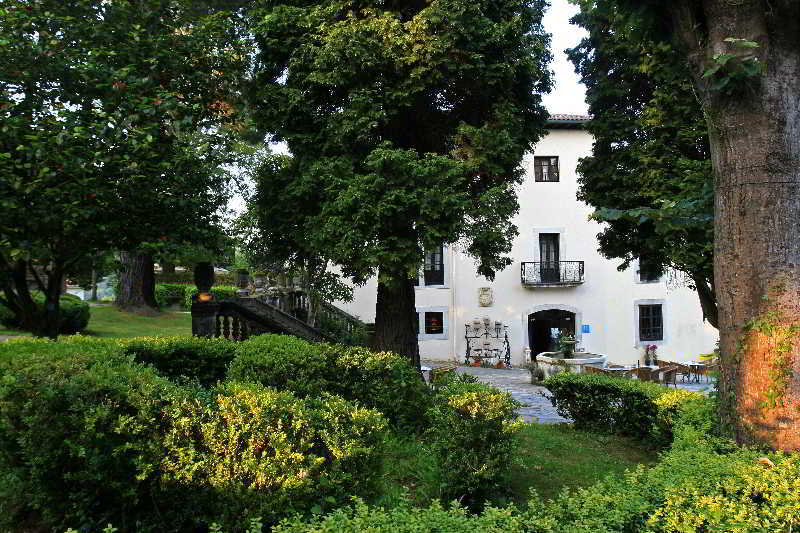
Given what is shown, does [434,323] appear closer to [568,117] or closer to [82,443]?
[568,117]

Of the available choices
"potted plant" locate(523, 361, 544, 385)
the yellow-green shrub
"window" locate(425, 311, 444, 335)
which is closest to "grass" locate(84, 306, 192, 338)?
"window" locate(425, 311, 444, 335)

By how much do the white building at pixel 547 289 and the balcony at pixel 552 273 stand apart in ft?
0.13

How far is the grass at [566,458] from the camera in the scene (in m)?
5.85

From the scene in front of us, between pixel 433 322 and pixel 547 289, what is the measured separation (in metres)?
4.86

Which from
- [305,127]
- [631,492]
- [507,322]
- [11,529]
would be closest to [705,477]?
[631,492]

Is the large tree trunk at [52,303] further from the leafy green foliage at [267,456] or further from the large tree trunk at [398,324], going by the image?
the large tree trunk at [398,324]

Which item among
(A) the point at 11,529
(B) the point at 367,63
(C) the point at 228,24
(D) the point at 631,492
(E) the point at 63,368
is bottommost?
(A) the point at 11,529

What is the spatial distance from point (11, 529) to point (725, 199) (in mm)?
6101

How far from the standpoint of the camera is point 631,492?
11.0 feet

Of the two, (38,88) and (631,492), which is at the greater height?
(38,88)

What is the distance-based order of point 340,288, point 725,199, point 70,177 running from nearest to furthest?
point 725,199
point 70,177
point 340,288

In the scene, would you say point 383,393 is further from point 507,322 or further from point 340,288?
point 507,322

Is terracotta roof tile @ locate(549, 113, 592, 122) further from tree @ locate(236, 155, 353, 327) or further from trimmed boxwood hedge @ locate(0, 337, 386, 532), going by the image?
trimmed boxwood hedge @ locate(0, 337, 386, 532)

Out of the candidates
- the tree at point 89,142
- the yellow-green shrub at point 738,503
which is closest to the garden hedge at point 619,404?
the yellow-green shrub at point 738,503
